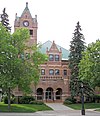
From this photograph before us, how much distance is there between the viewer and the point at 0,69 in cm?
3359

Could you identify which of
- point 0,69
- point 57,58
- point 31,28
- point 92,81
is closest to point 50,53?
point 57,58

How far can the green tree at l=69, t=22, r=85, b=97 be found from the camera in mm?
51044

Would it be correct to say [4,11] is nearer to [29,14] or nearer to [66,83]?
[29,14]

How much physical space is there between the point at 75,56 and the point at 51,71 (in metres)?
9.27

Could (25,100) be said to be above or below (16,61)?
below

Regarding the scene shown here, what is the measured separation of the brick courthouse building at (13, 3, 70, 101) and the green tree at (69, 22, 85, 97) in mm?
5510

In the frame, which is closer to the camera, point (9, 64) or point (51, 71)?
point (9, 64)

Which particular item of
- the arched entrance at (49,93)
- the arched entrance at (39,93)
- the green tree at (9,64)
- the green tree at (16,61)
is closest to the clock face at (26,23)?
the arched entrance at (39,93)

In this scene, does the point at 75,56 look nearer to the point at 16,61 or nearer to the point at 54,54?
the point at 54,54

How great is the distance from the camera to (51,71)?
5928 centimetres

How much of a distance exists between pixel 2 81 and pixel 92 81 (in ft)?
44.8

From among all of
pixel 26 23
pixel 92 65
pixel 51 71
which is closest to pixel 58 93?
pixel 51 71

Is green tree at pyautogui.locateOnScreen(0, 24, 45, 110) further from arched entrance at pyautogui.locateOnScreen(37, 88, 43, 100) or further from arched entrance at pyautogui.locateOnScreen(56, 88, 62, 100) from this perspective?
arched entrance at pyautogui.locateOnScreen(56, 88, 62, 100)

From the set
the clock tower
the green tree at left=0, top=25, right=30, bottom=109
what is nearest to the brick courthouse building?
the clock tower
